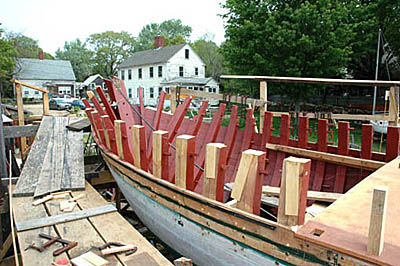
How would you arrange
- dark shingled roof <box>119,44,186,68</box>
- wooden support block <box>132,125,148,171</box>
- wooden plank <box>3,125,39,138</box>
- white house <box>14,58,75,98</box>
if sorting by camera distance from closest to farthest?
wooden support block <box>132,125,148,171</box>, wooden plank <box>3,125,39,138</box>, dark shingled roof <box>119,44,186,68</box>, white house <box>14,58,75,98</box>

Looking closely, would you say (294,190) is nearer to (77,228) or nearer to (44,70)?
(77,228)

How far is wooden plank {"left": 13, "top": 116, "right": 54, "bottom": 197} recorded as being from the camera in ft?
13.3

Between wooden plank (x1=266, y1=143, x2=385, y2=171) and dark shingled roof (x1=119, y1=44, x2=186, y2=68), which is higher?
dark shingled roof (x1=119, y1=44, x2=186, y2=68)

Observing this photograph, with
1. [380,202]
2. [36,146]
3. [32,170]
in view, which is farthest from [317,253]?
[36,146]

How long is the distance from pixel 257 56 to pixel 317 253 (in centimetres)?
1372

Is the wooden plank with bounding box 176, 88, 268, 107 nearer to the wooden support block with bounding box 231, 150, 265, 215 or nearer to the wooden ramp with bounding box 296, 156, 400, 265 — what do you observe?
the wooden ramp with bounding box 296, 156, 400, 265

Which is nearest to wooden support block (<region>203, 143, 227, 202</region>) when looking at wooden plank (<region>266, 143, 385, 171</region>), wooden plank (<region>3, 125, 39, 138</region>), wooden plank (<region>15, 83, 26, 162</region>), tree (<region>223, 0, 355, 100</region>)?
wooden plank (<region>266, 143, 385, 171</region>)

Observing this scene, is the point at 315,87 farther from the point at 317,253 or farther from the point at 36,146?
the point at 317,253

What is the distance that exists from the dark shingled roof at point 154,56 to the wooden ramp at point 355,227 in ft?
107

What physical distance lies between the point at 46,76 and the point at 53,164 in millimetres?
48056

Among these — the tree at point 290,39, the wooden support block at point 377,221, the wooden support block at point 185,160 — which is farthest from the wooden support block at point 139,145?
the tree at point 290,39

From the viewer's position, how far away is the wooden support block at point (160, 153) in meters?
2.94

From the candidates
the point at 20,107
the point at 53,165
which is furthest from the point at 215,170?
the point at 20,107

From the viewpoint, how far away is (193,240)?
275cm
